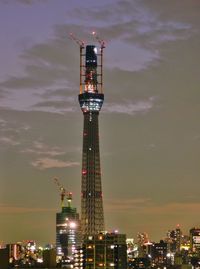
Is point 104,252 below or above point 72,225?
below

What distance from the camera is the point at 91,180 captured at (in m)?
133

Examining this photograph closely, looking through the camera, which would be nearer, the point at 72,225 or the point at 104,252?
the point at 104,252

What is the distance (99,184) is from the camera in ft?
436

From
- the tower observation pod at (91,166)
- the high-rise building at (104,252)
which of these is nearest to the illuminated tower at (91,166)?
the tower observation pod at (91,166)

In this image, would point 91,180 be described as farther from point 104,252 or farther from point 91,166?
point 104,252

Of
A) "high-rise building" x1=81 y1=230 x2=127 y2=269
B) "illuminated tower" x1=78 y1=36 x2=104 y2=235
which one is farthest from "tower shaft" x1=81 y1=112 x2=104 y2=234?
"high-rise building" x1=81 y1=230 x2=127 y2=269

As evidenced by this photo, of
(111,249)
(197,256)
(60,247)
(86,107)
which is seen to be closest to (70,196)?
(60,247)

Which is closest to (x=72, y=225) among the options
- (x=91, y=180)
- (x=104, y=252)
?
(x=91, y=180)

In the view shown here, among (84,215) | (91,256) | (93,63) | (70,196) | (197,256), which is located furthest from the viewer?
(70,196)

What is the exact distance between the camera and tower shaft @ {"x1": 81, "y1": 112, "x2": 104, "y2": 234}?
428 feet

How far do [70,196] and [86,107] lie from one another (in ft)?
85.1

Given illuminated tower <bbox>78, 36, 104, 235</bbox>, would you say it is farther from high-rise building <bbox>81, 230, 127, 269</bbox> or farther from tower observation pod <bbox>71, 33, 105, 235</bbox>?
high-rise building <bbox>81, 230, 127, 269</bbox>

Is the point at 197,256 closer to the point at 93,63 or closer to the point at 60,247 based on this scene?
the point at 60,247

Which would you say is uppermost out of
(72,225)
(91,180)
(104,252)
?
(91,180)
